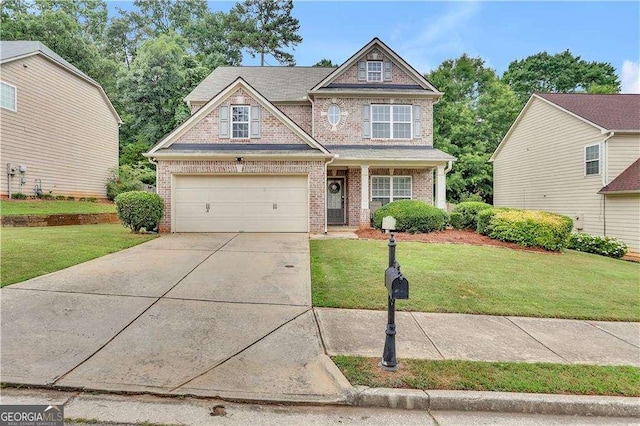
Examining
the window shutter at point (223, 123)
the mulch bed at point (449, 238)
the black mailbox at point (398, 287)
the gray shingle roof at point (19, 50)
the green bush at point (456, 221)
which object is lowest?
the mulch bed at point (449, 238)

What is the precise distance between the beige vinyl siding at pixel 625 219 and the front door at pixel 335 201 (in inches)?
436

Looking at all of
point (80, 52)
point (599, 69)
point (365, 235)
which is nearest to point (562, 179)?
point (365, 235)

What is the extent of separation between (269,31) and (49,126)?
27839mm

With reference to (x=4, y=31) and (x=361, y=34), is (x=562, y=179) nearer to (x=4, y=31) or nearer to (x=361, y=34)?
(x=361, y=34)

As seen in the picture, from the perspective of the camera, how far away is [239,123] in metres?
12.4

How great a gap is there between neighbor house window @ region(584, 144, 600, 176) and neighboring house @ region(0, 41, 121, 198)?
25362 millimetres

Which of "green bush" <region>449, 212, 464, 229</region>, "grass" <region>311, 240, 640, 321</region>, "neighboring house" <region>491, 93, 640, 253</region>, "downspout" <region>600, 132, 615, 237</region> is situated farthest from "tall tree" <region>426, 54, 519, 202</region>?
"grass" <region>311, 240, 640, 321</region>

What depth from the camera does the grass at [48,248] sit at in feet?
21.0

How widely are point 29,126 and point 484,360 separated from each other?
67.6 ft

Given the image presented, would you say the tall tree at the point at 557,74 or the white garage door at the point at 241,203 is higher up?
A: the tall tree at the point at 557,74

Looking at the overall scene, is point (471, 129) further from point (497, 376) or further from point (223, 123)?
point (497, 376)

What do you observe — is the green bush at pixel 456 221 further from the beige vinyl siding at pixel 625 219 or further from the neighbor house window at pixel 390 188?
the beige vinyl siding at pixel 625 219

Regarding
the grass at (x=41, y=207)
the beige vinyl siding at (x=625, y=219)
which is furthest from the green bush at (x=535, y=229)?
the grass at (x=41, y=207)

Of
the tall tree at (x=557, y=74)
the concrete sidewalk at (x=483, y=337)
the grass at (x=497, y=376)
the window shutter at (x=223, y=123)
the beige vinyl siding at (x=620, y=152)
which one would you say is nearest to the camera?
the grass at (x=497, y=376)
